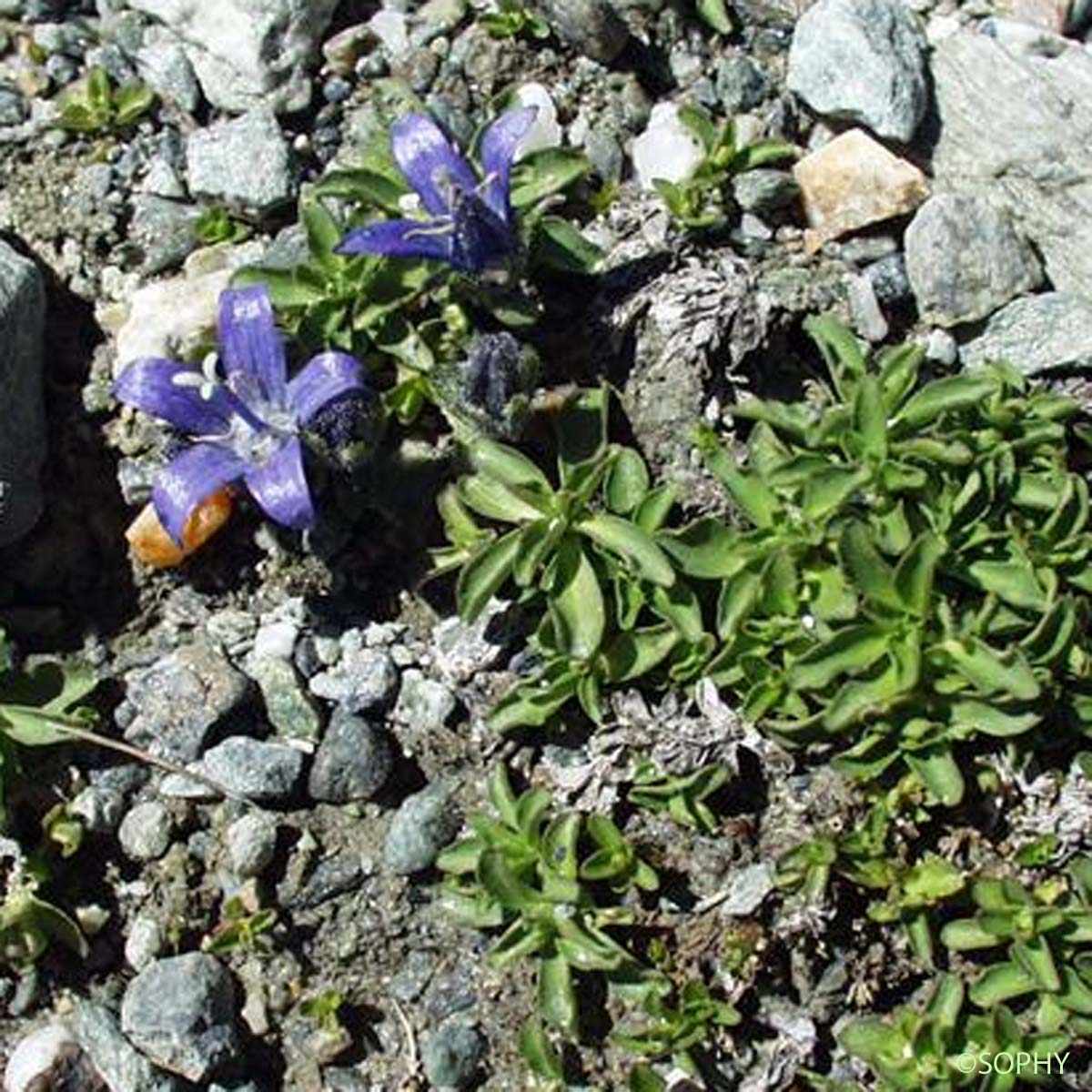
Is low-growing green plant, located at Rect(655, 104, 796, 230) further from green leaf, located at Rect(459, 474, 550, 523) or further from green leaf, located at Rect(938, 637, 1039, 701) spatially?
green leaf, located at Rect(938, 637, 1039, 701)

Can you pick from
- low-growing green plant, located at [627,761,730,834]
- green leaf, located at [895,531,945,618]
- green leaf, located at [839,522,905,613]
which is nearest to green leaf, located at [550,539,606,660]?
low-growing green plant, located at [627,761,730,834]

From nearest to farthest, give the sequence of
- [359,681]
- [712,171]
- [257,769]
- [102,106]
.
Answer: [257,769] → [359,681] → [712,171] → [102,106]

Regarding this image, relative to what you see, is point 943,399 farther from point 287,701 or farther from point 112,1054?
point 112,1054

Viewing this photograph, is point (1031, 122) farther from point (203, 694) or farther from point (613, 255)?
point (203, 694)

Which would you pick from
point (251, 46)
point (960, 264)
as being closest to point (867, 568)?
point (960, 264)

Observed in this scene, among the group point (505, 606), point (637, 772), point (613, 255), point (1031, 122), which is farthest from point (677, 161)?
point (637, 772)

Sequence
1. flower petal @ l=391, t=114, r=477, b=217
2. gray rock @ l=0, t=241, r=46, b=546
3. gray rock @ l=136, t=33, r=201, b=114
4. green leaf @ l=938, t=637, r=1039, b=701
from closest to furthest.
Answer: green leaf @ l=938, t=637, r=1039, b=701
flower petal @ l=391, t=114, r=477, b=217
gray rock @ l=0, t=241, r=46, b=546
gray rock @ l=136, t=33, r=201, b=114
